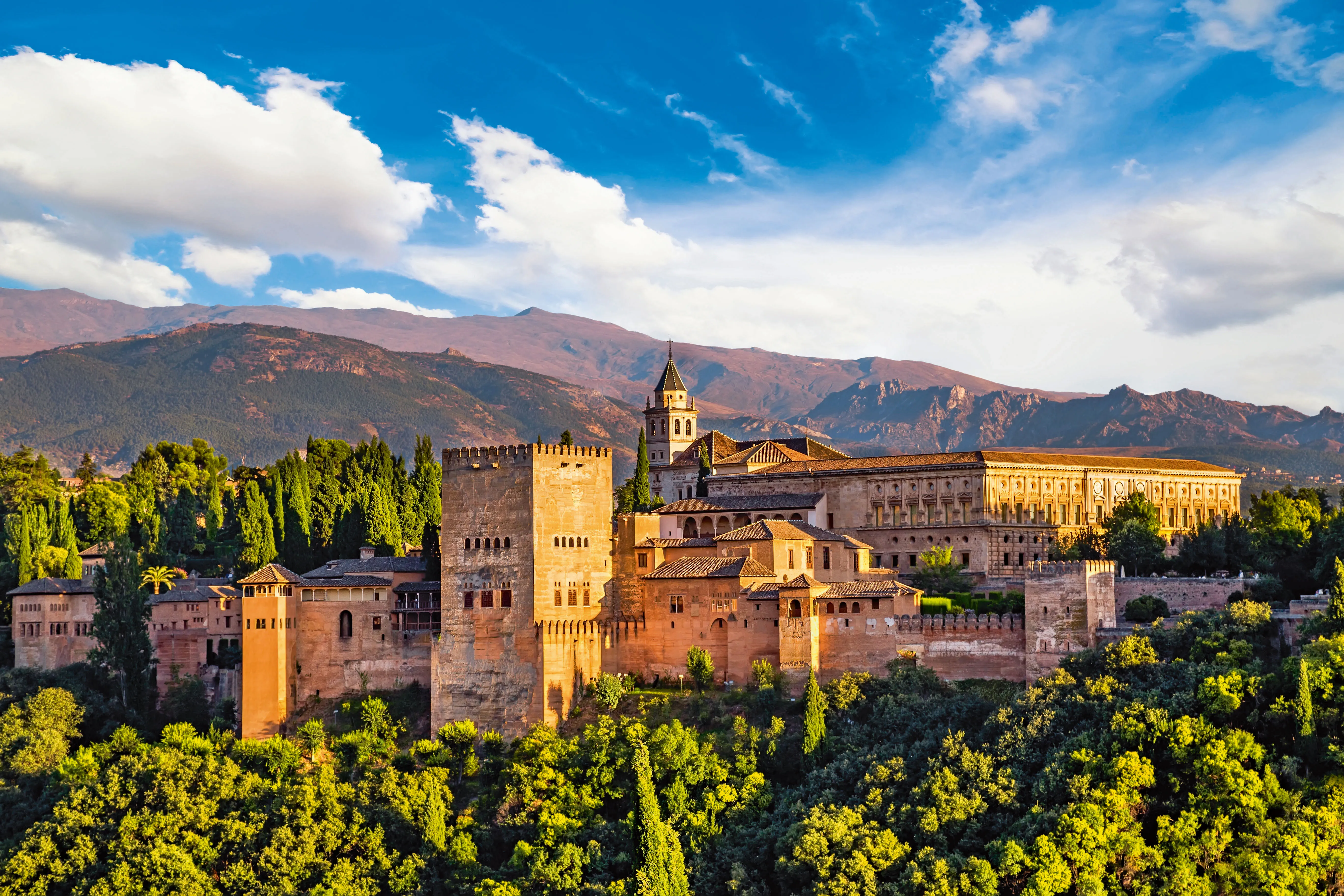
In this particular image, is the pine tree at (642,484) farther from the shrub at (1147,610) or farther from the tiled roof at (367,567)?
the shrub at (1147,610)

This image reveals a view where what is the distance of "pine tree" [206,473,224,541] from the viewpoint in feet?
294

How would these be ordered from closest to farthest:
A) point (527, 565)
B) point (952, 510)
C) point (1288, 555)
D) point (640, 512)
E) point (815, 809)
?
point (815, 809) → point (527, 565) → point (1288, 555) → point (640, 512) → point (952, 510)

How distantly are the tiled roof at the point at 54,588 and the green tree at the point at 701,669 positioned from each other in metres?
29.7

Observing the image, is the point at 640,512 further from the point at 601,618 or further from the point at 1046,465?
the point at 1046,465

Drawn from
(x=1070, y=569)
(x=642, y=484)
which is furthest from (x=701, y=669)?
(x=642, y=484)

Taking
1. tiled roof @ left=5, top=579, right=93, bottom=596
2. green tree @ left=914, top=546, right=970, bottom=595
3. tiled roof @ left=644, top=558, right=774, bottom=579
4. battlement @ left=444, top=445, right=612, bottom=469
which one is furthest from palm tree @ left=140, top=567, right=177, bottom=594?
green tree @ left=914, top=546, right=970, bottom=595

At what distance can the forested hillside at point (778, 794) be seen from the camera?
42.6m

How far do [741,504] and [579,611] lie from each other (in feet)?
65.8

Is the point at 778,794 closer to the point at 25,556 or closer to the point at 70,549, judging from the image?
the point at 25,556

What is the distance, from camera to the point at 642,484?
8506 cm

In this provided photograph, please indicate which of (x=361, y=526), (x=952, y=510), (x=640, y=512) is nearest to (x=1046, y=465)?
(x=952, y=510)

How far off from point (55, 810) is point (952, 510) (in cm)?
4975

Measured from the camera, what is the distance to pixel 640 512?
7175 cm

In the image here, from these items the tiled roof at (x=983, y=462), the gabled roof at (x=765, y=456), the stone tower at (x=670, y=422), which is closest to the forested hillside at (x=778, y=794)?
the tiled roof at (x=983, y=462)
